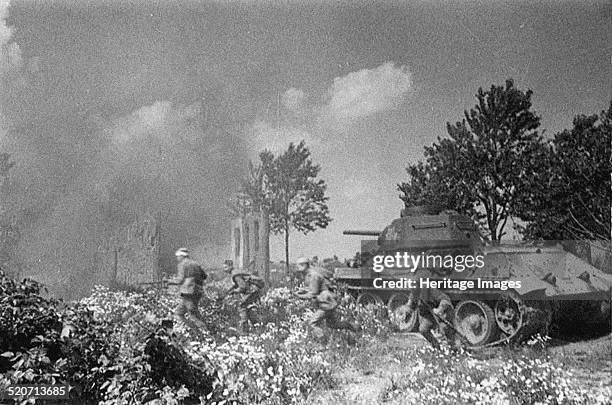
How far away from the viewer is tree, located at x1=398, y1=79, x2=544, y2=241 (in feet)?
13.1

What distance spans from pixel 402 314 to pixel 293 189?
4.00ft

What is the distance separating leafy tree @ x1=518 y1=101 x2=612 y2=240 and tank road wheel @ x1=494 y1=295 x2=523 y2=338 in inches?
19.1

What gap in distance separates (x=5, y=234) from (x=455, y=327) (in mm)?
3694

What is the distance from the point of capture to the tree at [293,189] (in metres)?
4.26

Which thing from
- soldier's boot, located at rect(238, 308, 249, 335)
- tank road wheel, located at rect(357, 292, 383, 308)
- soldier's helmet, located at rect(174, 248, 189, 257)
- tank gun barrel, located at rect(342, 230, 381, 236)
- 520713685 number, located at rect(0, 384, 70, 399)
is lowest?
520713685 number, located at rect(0, 384, 70, 399)

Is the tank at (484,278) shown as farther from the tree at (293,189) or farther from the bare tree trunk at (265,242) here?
the bare tree trunk at (265,242)

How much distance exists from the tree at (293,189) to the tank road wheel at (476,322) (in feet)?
3.98

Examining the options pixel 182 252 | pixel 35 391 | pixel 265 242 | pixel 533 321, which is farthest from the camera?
pixel 182 252

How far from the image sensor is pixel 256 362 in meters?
4.14

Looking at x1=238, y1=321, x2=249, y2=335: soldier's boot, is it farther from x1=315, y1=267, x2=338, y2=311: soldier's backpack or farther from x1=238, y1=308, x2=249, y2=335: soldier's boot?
x1=315, y1=267, x2=338, y2=311: soldier's backpack

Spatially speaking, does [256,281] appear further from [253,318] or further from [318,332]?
[318,332]

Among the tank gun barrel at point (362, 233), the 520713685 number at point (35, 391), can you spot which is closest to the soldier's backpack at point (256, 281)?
the tank gun barrel at point (362, 233)

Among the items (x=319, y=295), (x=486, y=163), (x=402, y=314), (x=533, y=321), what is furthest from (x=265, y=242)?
(x=533, y=321)

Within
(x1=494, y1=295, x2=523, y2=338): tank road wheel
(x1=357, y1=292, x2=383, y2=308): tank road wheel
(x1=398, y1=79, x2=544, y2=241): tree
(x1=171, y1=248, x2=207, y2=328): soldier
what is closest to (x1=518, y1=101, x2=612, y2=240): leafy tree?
(x1=398, y1=79, x2=544, y2=241): tree
